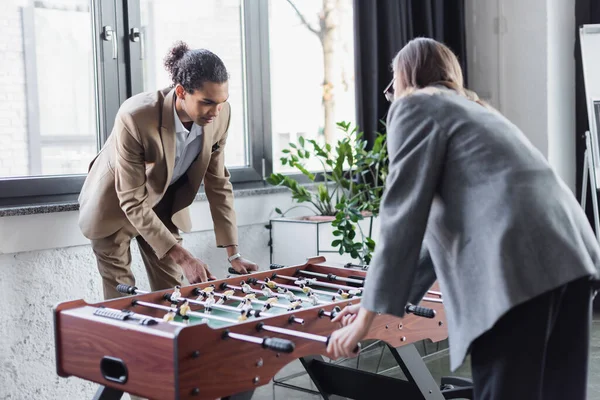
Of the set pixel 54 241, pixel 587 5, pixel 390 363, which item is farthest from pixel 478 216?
pixel 587 5

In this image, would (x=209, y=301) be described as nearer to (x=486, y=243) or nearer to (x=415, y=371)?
(x=415, y=371)

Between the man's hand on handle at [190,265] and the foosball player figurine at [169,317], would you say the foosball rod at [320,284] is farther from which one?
the foosball player figurine at [169,317]

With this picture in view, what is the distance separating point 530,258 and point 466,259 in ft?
0.45

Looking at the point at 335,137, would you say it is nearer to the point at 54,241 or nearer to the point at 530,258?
the point at 54,241

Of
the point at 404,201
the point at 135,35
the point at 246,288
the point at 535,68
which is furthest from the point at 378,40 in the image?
the point at 404,201

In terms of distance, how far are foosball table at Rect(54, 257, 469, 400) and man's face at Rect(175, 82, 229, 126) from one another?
60 centimetres

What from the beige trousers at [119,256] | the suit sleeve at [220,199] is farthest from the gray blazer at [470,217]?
the beige trousers at [119,256]

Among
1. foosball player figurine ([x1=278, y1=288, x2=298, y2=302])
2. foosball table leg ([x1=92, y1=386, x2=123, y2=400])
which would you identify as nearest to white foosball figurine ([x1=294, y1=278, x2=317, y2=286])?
foosball player figurine ([x1=278, y1=288, x2=298, y2=302])

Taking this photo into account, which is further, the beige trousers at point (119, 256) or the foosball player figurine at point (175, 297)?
the beige trousers at point (119, 256)

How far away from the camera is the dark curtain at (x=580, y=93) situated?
4957mm

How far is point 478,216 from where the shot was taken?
165cm

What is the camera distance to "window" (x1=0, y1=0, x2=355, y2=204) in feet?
10.4

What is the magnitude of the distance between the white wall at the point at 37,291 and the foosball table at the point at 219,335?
83 centimetres

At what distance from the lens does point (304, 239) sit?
3875 mm
